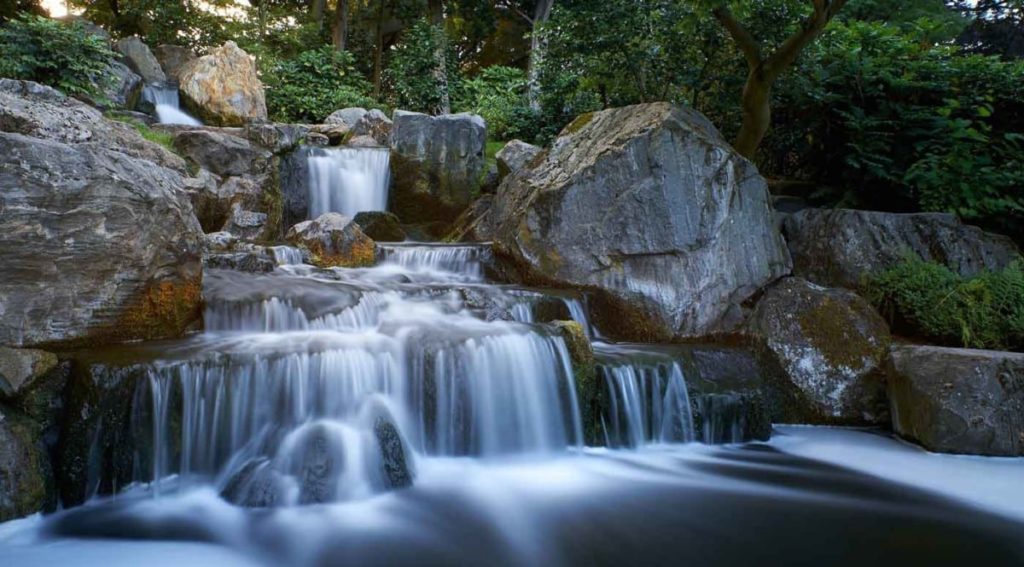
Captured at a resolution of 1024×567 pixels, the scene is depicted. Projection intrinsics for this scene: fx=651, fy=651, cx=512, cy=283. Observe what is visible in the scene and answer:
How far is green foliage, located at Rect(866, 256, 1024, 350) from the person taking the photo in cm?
643

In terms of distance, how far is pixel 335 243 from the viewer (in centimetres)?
823

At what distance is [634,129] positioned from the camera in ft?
24.3

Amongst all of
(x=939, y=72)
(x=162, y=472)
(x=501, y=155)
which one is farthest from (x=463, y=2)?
(x=162, y=472)

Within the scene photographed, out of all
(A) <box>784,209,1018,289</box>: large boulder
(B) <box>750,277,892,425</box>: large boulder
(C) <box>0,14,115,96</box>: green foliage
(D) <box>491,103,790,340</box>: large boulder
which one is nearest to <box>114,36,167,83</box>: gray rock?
(C) <box>0,14,115,96</box>: green foliage

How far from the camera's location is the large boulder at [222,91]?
13656 mm

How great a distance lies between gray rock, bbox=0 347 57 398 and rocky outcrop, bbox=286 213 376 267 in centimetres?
396

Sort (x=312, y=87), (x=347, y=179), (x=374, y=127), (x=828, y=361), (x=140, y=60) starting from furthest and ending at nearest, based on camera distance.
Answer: (x=312, y=87) < (x=140, y=60) < (x=374, y=127) < (x=347, y=179) < (x=828, y=361)

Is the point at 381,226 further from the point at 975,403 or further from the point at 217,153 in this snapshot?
the point at 975,403

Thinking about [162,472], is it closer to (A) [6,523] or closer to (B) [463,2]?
(A) [6,523]

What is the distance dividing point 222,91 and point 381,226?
626cm

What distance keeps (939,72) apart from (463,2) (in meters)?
16.3

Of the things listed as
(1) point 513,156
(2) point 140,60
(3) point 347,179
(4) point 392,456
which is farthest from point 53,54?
(4) point 392,456

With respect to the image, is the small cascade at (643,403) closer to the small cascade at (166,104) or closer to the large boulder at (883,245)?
the large boulder at (883,245)

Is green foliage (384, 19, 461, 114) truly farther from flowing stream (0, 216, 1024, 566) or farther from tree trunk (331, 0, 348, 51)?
flowing stream (0, 216, 1024, 566)
